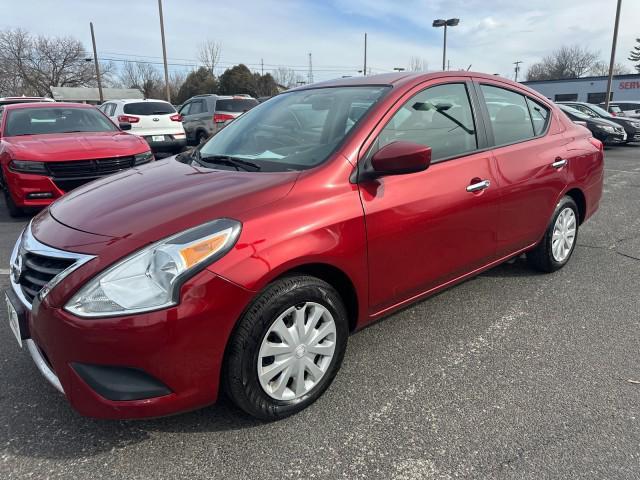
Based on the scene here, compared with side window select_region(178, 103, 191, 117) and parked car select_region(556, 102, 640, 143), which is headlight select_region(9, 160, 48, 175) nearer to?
side window select_region(178, 103, 191, 117)

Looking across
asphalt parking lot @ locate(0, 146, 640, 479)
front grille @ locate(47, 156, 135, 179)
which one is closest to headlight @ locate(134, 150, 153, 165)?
front grille @ locate(47, 156, 135, 179)

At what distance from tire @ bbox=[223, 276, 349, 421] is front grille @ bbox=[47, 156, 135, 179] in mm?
4560

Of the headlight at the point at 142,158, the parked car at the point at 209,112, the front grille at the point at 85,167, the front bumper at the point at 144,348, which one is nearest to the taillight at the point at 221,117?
the parked car at the point at 209,112

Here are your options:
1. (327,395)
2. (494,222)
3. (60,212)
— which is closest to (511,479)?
(327,395)

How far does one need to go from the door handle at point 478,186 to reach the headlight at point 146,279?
1677 millimetres

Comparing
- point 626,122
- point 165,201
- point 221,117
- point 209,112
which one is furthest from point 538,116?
point 626,122

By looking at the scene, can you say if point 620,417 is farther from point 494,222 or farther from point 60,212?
point 60,212

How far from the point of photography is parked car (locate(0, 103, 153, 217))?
546 cm

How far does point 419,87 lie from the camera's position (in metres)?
2.82

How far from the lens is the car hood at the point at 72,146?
554 cm

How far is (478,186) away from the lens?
2930 mm

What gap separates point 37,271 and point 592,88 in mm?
54154

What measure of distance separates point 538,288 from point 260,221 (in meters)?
2.63

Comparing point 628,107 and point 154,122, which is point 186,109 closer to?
point 154,122
